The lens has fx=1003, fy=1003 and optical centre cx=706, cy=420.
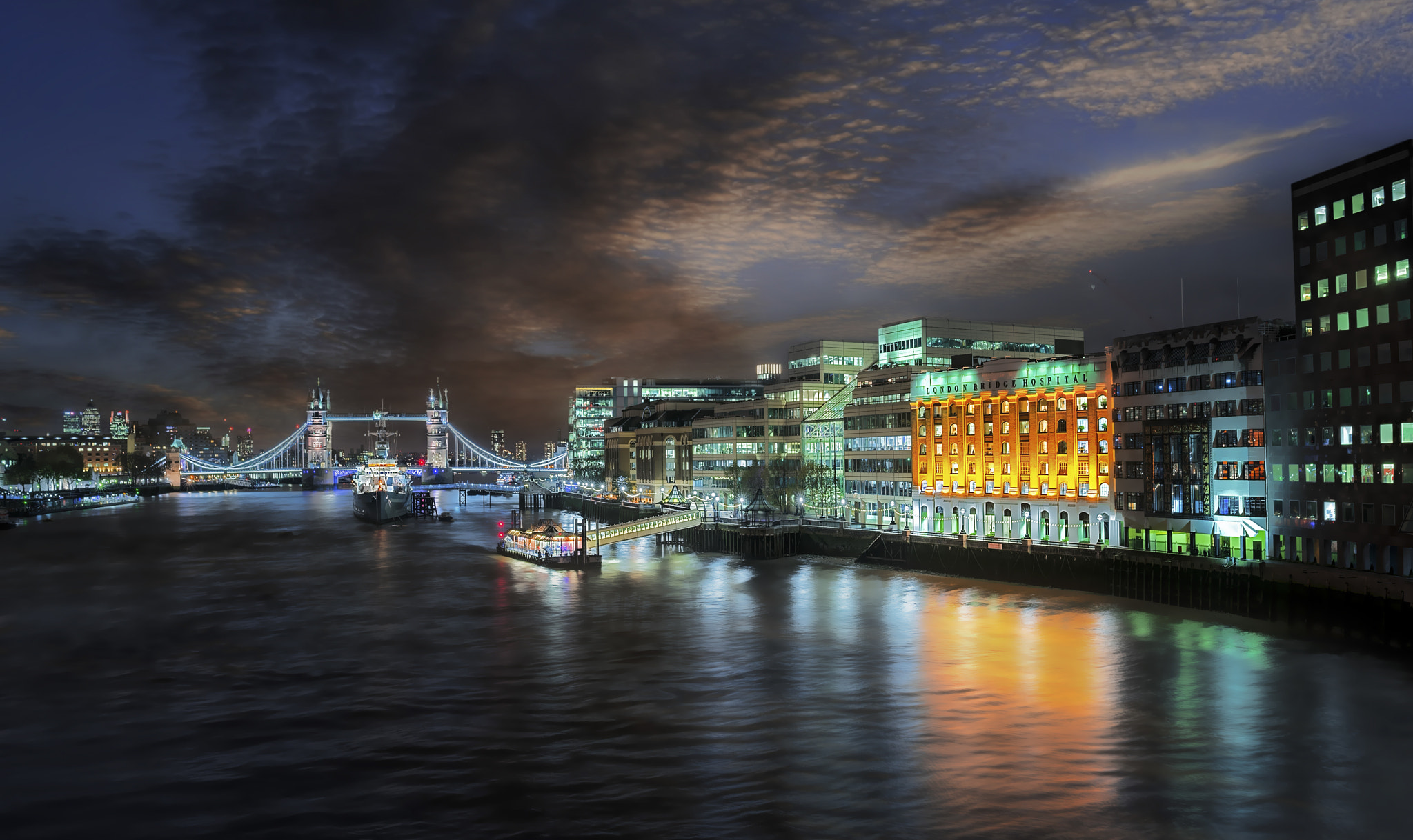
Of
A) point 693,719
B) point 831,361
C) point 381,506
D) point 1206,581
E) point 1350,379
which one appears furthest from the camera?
point 381,506

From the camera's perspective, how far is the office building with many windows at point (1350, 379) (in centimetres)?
4672

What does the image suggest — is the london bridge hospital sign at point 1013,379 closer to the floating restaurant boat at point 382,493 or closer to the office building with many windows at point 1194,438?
the office building with many windows at point 1194,438

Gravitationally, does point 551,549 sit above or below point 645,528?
below

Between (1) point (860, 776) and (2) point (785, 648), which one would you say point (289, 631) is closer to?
(2) point (785, 648)

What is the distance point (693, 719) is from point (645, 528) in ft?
165

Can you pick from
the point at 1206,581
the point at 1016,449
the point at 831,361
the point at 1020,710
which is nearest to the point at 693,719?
the point at 1020,710

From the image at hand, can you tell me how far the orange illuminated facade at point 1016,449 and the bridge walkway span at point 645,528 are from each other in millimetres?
19298

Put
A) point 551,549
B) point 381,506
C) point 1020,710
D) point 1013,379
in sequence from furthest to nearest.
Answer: point 381,506, point 551,549, point 1013,379, point 1020,710

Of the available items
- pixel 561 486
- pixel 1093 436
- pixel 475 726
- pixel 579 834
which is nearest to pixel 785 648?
pixel 475 726

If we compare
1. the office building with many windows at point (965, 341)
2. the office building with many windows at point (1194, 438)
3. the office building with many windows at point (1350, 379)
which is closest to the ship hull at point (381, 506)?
the office building with many windows at point (965, 341)

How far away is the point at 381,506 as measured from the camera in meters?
131

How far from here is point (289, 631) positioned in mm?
48812

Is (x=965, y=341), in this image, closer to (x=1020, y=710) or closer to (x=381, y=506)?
(x=1020, y=710)

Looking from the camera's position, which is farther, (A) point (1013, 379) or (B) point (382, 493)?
(B) point (382, 493)
